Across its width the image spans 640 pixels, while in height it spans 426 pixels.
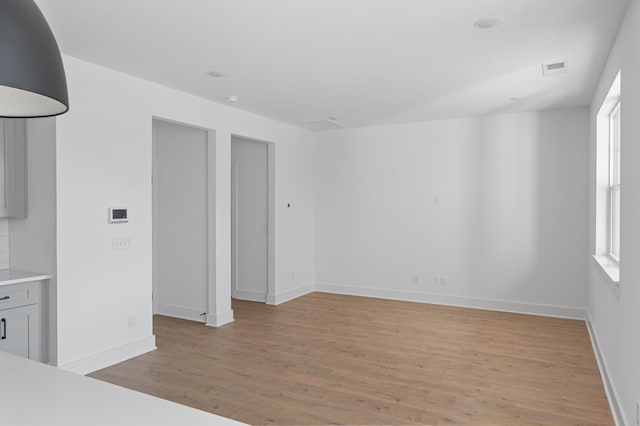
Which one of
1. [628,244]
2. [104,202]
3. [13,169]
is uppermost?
[13,169]

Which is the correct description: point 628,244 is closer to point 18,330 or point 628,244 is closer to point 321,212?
point 18,330

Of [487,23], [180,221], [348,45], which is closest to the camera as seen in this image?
[487,23]

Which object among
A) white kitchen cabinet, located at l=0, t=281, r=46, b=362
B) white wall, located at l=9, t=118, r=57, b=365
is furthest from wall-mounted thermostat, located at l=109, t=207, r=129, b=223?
white kitchen cabinet, located at l=0, t=281, r=46, b=362

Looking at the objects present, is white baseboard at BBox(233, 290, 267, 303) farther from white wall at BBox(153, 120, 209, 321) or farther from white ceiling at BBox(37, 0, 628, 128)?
white ceiling at BBox(37, 0, 628, 128)

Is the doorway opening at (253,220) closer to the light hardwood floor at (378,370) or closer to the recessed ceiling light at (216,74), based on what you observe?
the light hardwood floor at (378,370)

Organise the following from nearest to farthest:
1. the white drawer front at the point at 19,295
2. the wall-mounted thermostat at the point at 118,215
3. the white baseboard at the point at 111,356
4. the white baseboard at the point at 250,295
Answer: the white drawer front at the point at 19,295
the white baseboard at the point at 111,356
the wall-mounted thermostat at the point at 118,215
the white baseboard at the point at 250,295

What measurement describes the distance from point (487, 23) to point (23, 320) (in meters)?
3.91

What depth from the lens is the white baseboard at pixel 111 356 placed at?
3.62m

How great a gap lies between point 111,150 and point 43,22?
306 centimetres

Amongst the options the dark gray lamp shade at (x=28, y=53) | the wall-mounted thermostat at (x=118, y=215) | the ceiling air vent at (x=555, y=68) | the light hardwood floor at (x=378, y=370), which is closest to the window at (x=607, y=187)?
the ceiling air vent at (x=555, y=68)

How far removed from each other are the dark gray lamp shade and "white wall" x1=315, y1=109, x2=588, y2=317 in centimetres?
564

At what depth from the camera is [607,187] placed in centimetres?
435

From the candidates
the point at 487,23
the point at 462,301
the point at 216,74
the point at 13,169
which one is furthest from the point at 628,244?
the point at 13,169

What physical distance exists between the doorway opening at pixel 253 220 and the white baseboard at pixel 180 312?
125cm
